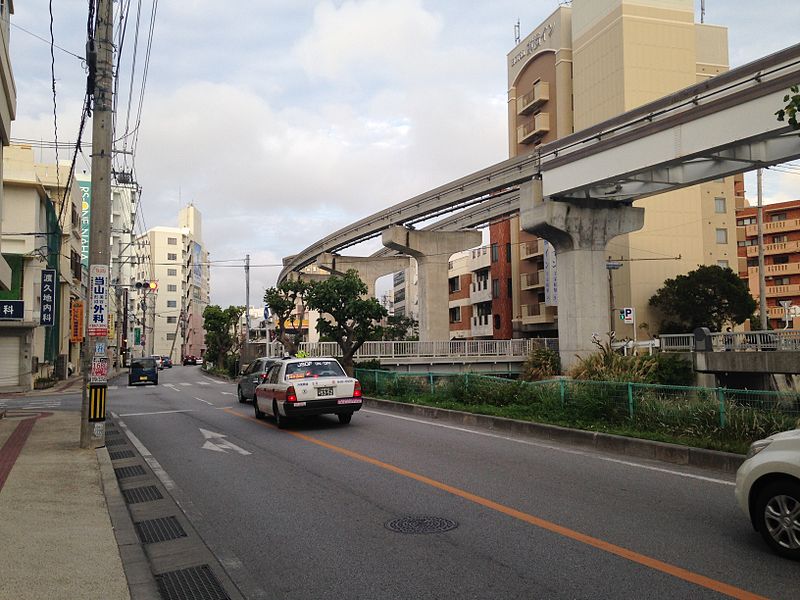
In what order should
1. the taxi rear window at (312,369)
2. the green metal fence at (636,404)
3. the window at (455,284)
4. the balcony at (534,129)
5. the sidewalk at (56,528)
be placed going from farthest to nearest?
the window at (455,284) < the balcony at (534,129) < the taxi rear window at (312,369) < the green metal fence at (636,404) < the sidewalk at (56,528)

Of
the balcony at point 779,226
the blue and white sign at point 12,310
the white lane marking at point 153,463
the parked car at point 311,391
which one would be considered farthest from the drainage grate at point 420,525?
the balcony at point 779,226

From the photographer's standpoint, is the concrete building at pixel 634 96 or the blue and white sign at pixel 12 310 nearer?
the blue and white sign at pixel 12 310

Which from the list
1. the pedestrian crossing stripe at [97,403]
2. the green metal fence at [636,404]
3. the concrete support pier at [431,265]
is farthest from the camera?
the concrete support pier at [431,265]

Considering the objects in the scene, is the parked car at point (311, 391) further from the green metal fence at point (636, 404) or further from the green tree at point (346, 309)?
the green tree at point (346, 309)

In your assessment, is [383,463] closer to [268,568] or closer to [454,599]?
[268,568]

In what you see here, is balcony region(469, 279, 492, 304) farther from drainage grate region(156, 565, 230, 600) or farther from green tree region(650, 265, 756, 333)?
drainage grate region(156, 565, 230, 600)

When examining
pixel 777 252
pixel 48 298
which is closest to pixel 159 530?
pixel 48 298

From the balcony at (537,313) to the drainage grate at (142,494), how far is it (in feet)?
149

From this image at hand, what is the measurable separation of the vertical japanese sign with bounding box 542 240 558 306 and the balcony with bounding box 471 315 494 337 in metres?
12.2

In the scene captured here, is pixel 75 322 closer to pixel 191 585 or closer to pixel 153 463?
pixel 153 463

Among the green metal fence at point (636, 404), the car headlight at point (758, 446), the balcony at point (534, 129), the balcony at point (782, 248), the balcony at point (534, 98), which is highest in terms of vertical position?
the balcony at point (534, 98)

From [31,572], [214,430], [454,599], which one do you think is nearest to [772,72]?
[214,430]

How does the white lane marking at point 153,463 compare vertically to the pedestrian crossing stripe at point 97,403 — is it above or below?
below

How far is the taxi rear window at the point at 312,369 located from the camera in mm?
14697
